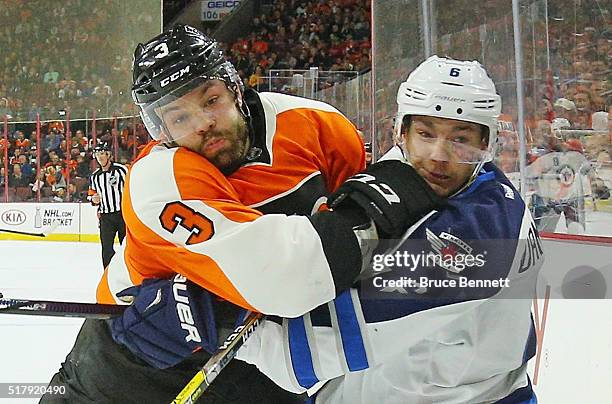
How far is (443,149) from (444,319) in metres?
0.23

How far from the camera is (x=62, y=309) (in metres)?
1.62

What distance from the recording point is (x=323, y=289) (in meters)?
1.12

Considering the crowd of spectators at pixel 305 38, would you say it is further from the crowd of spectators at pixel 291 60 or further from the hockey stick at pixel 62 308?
the hockey stick at pixel 62 308

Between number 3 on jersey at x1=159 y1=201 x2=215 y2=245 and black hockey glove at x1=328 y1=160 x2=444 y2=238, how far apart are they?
20 centimetres

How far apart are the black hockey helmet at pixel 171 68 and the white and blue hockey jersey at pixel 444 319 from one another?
1.41 feet

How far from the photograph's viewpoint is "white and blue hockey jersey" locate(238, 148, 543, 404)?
1.12 meters

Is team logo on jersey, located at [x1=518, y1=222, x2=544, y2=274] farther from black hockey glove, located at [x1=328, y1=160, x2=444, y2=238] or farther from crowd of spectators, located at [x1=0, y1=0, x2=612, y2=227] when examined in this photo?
crowd of spectators, located at [x1=0, y1=0, x2=612, y2=227]

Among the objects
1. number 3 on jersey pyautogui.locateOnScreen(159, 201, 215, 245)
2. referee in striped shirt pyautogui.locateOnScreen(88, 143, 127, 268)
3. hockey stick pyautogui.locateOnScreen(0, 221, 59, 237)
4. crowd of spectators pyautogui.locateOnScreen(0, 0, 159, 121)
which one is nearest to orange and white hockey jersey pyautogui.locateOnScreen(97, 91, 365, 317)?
number 3 on jersey pyautogui.locateOnScreen(159, 201, 215, 245)

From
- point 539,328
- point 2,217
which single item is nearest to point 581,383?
point 539,328

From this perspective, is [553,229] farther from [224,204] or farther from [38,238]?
[38,238]

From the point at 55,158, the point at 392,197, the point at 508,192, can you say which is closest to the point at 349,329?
the point at 392,197

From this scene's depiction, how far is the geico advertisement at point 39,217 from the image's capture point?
6.37 metres

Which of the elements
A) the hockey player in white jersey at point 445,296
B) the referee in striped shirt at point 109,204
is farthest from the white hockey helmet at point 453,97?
the referee in striped shirt at point 109,204

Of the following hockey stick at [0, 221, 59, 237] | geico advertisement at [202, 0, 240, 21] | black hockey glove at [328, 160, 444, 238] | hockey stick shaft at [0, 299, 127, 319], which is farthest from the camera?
geico advertisement at [202, 0, 240, 21]
